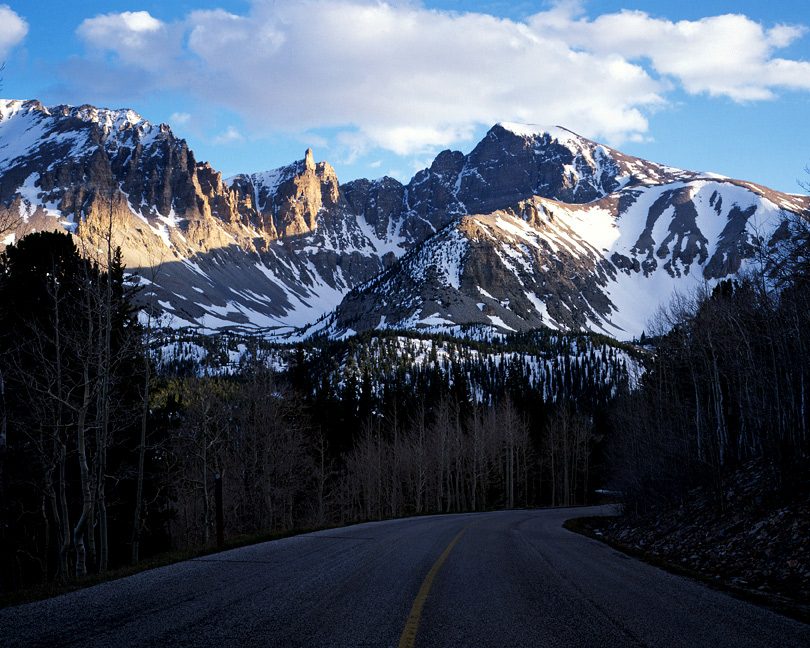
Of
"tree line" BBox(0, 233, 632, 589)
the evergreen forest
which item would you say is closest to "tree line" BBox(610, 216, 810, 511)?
the evergreen forest

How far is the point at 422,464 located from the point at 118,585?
1741 inches

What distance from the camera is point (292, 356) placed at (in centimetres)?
4969

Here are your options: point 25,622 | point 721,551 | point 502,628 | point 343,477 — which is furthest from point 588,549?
point 343,477

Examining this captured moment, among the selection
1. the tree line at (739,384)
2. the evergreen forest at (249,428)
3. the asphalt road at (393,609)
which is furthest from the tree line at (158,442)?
the tree line at (739,384)

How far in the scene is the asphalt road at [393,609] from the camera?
5672mm

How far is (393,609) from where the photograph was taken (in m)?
6.88

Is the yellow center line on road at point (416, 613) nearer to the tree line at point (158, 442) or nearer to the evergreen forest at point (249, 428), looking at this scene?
the evergreen forest at point (249, 428)

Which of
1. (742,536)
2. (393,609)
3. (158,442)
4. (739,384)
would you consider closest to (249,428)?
(158,442)

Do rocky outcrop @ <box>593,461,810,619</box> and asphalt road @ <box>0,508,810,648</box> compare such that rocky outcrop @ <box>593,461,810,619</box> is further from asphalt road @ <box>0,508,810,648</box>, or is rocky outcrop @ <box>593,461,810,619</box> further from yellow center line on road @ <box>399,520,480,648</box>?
yellow center line on road @ <box>399,520,480,648</box>

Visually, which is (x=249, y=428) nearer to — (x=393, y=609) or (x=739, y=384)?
(x=739, y=384)

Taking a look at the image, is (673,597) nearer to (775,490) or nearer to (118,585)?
(118,585)

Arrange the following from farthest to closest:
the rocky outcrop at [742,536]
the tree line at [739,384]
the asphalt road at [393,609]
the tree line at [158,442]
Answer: the tree line at [158,442] < the tree line at [739,384] < the rocky outcrop at [742,536] < the asphalt road at [393,609]

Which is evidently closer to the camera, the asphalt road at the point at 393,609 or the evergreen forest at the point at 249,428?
the asphalt road at the point at 393,609

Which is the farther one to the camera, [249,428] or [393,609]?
[249,428]
